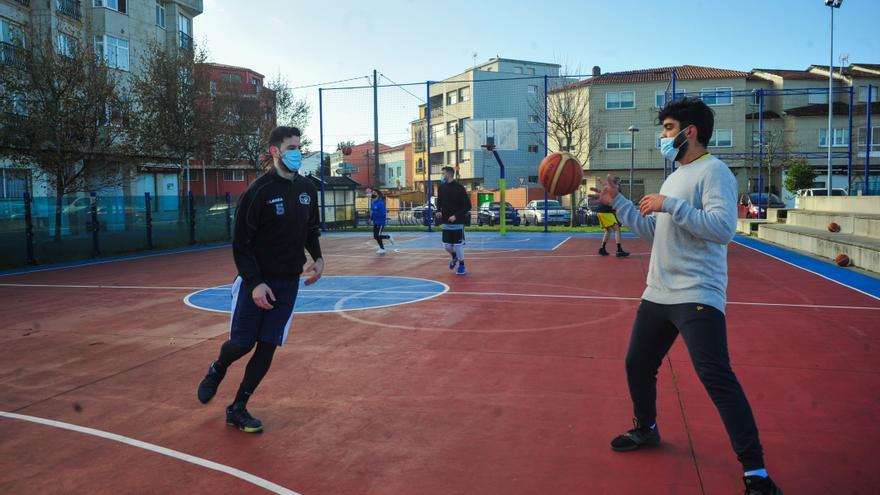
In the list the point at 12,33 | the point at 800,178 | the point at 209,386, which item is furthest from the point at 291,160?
the point at 800,178

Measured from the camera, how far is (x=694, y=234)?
3.46m

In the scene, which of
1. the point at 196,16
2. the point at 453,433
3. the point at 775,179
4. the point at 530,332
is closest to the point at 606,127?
the point at 775,179

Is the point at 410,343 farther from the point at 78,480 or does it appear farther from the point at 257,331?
the point at 78,480

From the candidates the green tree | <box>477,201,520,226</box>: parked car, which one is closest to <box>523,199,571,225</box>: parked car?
<box>477,201,520,226</box>: parked car

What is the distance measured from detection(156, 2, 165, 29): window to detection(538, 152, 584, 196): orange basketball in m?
35.3

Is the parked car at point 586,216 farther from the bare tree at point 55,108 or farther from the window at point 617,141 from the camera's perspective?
the bare tree at point 55,108

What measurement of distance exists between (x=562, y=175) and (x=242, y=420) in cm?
375

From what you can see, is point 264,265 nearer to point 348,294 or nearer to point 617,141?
point 348,294

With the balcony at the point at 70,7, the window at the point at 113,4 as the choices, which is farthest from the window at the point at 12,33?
the window at the point at 113,4

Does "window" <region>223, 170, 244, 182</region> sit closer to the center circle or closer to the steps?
the steps

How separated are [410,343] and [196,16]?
40974mm

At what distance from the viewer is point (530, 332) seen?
24.2 feet

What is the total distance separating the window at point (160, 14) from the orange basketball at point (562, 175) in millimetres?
35330

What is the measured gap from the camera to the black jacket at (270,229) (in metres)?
4.41
